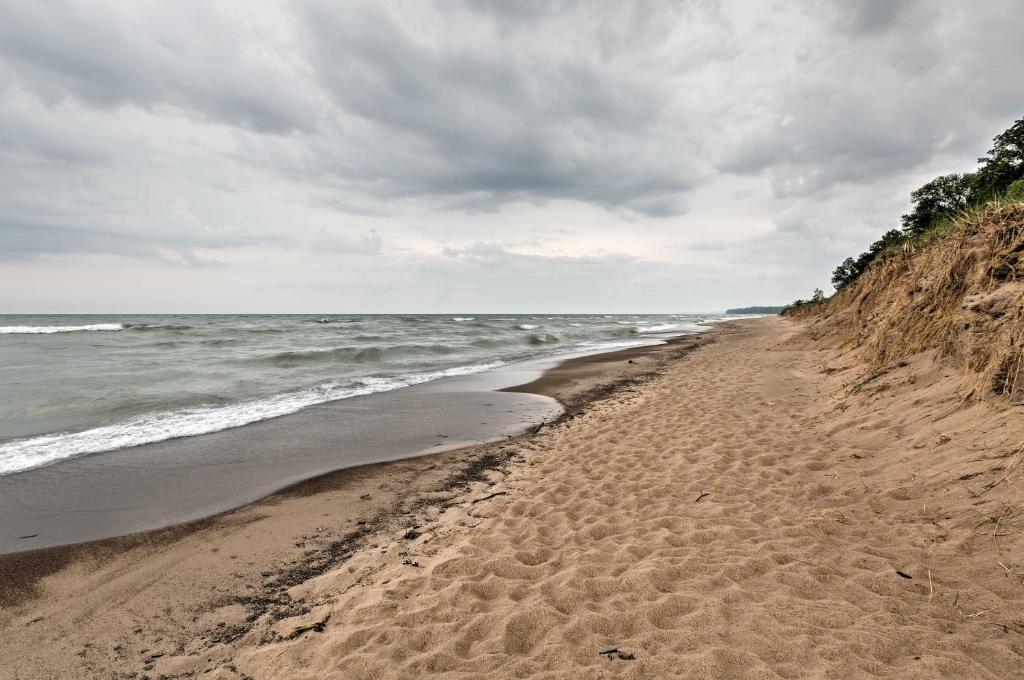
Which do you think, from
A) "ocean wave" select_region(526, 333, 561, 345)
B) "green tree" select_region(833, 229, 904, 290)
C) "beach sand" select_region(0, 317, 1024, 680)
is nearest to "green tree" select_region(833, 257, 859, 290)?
"green tree" select_region(833, 229, 904, 290)

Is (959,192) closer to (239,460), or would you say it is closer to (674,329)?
(674,329)

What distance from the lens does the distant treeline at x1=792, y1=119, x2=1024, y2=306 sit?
794 inches

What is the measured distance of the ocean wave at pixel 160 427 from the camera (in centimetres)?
761

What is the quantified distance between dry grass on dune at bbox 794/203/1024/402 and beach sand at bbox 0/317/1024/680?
1.54ft

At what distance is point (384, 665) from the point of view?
2744 mm

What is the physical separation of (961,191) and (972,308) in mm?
34425

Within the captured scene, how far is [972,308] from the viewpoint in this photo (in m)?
5.90

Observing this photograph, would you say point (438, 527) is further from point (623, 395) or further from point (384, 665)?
point (623, 395)

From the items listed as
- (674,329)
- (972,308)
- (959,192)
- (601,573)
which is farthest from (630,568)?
(674,329)

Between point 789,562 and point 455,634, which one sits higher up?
point 789,562

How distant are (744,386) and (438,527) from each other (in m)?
8.85

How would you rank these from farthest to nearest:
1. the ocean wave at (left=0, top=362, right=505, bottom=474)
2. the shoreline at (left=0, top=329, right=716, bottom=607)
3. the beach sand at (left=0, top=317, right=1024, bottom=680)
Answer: the ocean wave at (left=0, top=362, right=505, bottom=474) → the shoreline at (left=0, top=329, right=716, bottom=607) → the beach sand at (left=0, top=317, right=1024, bottom=680)

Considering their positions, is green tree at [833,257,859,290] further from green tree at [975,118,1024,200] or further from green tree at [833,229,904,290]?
green tree at [975,118,1024,200]

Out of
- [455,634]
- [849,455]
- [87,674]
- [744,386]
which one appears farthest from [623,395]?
[87,674]
